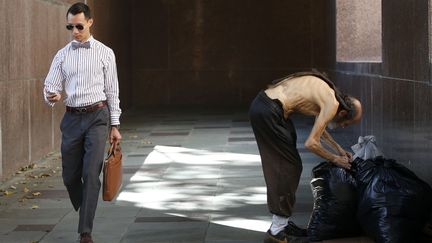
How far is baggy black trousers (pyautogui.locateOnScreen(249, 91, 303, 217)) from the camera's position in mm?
6469

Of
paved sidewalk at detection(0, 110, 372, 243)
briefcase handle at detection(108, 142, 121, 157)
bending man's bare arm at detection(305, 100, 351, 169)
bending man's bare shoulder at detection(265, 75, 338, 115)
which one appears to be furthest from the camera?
paved sidewalk at detection(0, 110, 372, 243)

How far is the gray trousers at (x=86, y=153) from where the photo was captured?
21.9 feet

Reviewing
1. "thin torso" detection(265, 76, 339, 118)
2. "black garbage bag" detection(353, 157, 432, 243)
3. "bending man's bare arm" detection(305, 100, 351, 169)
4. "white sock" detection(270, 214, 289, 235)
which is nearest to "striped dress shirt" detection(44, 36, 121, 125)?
"thin torso" detection(265, 76, 339, 118)

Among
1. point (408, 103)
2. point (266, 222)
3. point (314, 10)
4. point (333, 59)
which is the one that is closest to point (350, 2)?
point (333, 59)

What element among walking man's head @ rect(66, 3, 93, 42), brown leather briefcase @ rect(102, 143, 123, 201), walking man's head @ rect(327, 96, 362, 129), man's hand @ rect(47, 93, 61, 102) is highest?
walking man's head @ rect(66, 3, 93, 42)

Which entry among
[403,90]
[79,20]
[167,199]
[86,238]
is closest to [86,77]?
[79,20]

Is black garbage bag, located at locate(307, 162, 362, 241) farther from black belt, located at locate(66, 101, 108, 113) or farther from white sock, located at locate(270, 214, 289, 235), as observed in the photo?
black belt, located at locate(66, 101, 108, 113)

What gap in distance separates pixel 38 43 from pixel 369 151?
6276 mm

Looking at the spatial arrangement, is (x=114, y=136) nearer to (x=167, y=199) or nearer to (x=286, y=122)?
(x=286, y=122)

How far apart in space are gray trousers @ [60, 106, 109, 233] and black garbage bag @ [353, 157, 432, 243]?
199cm

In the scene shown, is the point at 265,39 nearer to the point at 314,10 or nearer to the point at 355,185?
the point at 314,10

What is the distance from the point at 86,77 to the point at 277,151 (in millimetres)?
1542

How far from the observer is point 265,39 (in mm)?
22125

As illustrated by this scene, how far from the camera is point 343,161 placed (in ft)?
22.0
